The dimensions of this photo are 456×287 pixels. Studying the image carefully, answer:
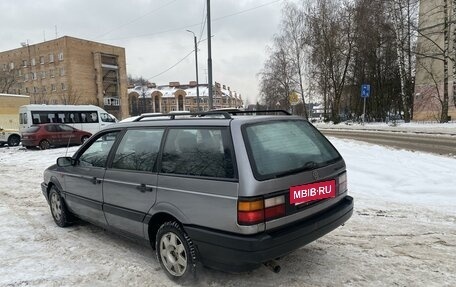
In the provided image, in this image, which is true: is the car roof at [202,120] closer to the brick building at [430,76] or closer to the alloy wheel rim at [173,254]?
the alloy wheel rim at [173,254]

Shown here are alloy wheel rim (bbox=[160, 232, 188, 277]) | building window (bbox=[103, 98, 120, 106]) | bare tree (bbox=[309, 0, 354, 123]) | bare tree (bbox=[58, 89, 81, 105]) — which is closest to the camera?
alloy wheel rim (bbox=[160, 232, 188, 277])

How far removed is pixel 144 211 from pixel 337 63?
116ft

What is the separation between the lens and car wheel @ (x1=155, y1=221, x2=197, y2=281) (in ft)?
10.7

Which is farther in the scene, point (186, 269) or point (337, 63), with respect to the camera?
point (337, 63)

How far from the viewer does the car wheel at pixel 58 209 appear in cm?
520

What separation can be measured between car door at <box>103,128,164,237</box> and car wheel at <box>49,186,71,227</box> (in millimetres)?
1321

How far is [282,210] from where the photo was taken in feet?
10.1

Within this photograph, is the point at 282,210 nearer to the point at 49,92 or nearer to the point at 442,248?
the point at 442,248

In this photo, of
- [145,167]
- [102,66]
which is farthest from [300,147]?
[102,66]

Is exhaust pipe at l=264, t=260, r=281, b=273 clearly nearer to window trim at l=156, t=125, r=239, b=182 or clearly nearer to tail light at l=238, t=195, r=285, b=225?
tail light at l=238, t=195, r=285, b=225

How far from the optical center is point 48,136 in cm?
1914

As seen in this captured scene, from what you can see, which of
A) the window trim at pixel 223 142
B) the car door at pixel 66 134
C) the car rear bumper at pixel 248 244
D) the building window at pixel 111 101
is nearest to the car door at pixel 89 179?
the window trim at pixel 223 142

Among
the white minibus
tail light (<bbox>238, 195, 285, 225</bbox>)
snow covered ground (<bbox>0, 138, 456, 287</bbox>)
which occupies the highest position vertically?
the white minibus

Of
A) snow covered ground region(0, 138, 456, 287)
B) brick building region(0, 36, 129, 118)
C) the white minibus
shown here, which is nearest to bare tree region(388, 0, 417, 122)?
the white minibus
